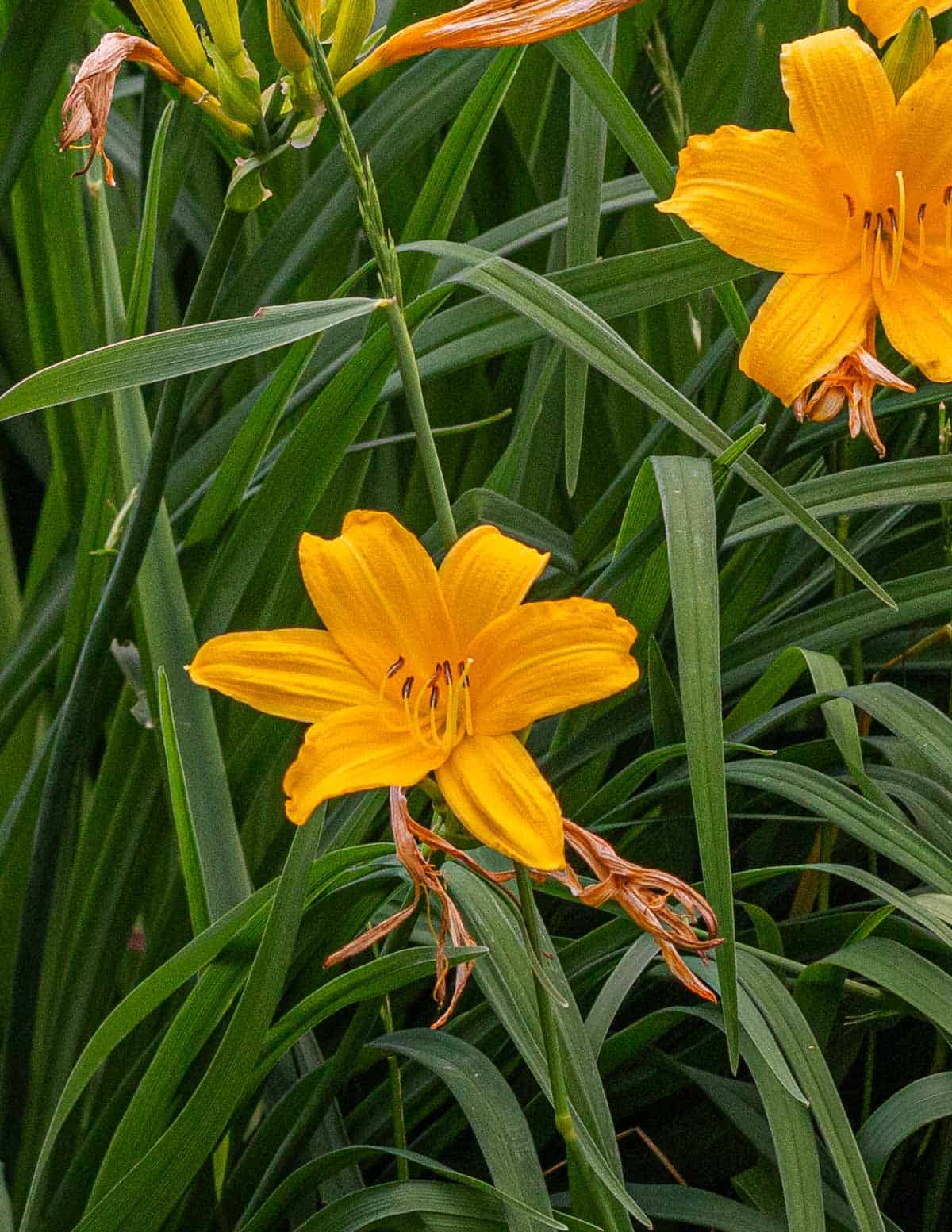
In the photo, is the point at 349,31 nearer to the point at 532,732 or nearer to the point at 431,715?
the point at 431,715

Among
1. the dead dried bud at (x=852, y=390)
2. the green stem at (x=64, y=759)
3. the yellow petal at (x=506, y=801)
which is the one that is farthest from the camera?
the green stem at (x=64, y=759)

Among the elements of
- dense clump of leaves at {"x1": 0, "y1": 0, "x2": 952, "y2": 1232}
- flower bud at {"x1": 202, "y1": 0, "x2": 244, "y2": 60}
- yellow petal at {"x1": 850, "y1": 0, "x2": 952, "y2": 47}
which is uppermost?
flower bud at {"x1": 202, "y1": 0, "x2": 244, "y2": 60}

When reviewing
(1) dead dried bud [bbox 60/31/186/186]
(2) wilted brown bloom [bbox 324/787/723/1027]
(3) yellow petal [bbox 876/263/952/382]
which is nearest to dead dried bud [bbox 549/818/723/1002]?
(2) wilted brown bloom [bbox 324/787/723/1027]

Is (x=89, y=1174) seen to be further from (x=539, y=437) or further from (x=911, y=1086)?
(x=539, y=437)

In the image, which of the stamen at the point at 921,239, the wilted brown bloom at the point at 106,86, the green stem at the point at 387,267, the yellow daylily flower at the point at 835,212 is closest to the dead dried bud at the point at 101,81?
the wilted brown bloom at the point at 106,86

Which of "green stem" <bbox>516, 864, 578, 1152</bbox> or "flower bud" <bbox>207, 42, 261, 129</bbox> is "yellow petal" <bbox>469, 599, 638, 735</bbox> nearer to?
"green stem" <bbox>516, 864, 578, 1152</bbox>

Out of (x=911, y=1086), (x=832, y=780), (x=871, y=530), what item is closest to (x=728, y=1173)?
(x=911, y=1086)

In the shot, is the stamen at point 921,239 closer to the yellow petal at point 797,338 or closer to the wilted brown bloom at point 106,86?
the yellow petal at point 797,338
